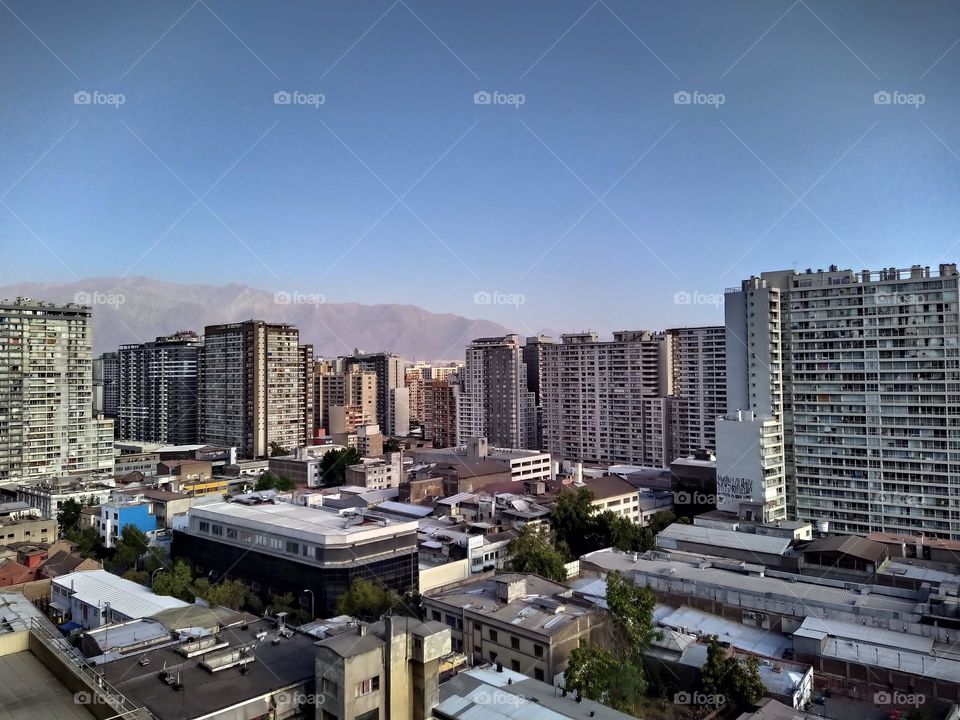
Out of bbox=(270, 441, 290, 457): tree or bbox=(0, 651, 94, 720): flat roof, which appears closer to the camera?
bbox=(0, 651, 94, 720): flat roof

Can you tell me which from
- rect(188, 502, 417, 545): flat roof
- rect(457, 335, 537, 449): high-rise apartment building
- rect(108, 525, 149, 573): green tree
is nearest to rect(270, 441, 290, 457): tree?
rect(457, 335, 537, 449): high-rise apartment building

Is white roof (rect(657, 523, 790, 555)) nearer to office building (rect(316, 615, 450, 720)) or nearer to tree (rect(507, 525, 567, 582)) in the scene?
tree (rect(507, 525, 567, 582))

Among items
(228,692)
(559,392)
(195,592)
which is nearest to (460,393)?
(559,392)

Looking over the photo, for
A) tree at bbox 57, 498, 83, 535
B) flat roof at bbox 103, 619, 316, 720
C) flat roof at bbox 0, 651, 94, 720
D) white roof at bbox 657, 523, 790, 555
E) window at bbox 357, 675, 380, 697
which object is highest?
flat roof at bbox 0, 651, 94, 720

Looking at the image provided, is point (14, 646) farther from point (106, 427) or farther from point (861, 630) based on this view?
point (106, 427)

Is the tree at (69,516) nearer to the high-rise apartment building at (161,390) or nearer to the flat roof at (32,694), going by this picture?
the high-rise apartment building at (161,390)

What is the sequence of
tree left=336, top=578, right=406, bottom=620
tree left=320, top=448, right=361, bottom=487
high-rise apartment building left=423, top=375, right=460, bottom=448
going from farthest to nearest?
high-rise apartment building left=423, top=375, right=460, bottom=448, tree left=320, top=448, right=361, bottom=487, tree left=336, top=578, right=406, bottom=620

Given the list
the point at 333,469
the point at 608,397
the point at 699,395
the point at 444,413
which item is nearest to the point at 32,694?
the point at 333,469

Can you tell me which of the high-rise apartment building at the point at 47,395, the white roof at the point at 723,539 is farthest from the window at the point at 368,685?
the high-rise apartment building at the point at 47,395
